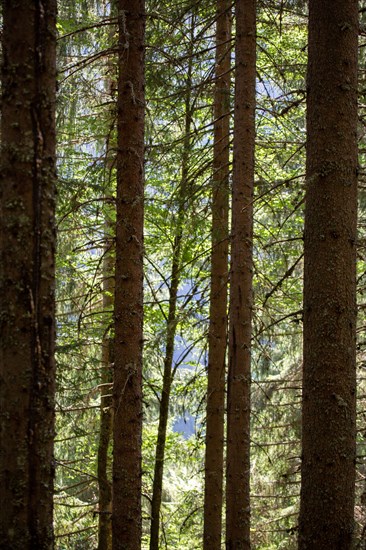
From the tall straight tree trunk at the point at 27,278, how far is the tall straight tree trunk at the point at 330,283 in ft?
5.89

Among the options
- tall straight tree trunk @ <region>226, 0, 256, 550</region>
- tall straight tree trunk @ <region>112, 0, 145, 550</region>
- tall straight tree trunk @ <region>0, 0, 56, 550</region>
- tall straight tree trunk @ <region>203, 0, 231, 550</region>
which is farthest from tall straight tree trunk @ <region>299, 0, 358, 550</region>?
tall straight tree trunk @ <region>203, 0, 231, 550</region>

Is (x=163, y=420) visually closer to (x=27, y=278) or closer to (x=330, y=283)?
(x=330, y=283)

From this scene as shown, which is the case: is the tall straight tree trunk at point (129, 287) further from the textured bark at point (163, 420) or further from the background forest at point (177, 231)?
the textured bark at point (163, 420)

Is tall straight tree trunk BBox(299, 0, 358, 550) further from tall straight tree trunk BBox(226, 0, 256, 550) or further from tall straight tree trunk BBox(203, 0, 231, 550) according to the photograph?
tall straight tree trunk BBox(203, 0, 231, 550)

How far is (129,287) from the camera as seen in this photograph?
5934 mm

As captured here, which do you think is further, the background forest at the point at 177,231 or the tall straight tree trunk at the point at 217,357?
the tall straight tree trunk at the point at 217,357

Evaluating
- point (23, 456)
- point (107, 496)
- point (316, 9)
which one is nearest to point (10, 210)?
point (23, 456)

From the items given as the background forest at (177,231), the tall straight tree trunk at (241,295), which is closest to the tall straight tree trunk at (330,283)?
the tall straight tree trunk at (241,295)

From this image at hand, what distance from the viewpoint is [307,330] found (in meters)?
4.46

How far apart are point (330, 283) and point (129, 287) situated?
218 centimetres

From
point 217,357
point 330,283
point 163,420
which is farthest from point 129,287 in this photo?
point 163,420

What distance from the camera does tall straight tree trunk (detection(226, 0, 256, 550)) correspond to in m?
7.23

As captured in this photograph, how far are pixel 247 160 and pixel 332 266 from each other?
3513 mm

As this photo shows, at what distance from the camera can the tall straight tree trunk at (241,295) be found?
7.23 meters
